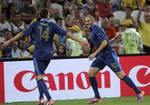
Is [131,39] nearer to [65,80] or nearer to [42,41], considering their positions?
[65,80]

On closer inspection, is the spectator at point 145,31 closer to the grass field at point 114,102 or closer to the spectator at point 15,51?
the grass field at point 114,102

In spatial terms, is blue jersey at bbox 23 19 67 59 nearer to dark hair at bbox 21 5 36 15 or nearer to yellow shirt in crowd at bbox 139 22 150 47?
yellow shirt in crowd at bbox 139 22 150 47

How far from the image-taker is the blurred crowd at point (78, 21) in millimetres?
17266

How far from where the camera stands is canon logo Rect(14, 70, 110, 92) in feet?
52.7

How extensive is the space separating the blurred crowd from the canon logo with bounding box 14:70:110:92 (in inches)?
31.7

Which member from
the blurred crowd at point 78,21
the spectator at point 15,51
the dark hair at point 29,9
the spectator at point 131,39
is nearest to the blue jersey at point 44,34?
the blurred crowd at point 78,21

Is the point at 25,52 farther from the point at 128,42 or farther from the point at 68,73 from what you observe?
the point at 128,42

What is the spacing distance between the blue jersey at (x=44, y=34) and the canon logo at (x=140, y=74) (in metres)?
3.58

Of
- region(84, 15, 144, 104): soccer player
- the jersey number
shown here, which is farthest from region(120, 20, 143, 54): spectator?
the jersey number

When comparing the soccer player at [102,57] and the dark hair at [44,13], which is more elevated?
the dark hair at [44,13]

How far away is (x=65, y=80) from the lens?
16312mm

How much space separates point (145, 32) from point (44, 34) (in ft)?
17.5

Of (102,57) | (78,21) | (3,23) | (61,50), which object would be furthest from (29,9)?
(102,57)

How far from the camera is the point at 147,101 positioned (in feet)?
50.1
